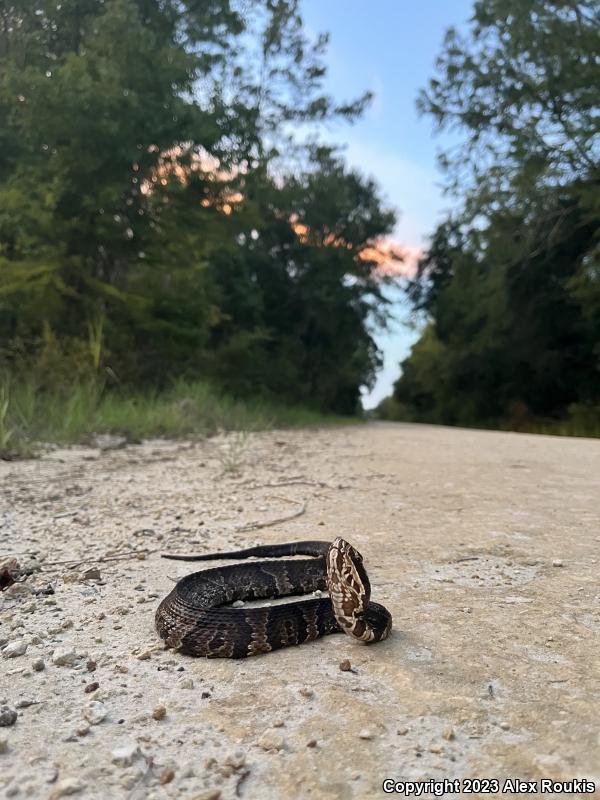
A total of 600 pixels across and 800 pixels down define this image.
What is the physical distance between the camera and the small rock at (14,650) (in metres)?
2.31

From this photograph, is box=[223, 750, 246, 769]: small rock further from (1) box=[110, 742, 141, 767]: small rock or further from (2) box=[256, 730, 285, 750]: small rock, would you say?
(1) box=[110, 742, 141, 767]: small rock

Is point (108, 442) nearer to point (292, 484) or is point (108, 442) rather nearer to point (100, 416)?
point (100, 416)

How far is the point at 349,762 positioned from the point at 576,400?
27987 mm

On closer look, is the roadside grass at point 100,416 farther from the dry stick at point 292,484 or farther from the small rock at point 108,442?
the dry stick at point 292,484

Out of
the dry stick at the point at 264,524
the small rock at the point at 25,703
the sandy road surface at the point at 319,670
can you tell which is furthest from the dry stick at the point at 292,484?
the small rock at the point at 25,703

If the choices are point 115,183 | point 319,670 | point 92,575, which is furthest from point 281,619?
point 115,183

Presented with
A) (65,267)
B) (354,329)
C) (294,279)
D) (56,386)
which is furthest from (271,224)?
(56,386)

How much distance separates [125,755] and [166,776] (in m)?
0.13

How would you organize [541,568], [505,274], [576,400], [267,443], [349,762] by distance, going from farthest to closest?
[576,400] → [505,274] → [267,443] → [541,568] → [349,762]

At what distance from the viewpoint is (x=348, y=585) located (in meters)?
2.31

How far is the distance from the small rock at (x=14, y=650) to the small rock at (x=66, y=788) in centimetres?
80

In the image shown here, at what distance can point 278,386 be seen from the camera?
25875mm

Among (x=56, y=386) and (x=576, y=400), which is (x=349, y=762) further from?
(x=576, y=400)

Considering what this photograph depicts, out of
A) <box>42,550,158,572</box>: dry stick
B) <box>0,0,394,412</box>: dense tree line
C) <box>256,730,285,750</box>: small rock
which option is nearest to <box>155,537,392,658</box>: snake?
<box>256,730,285,750</box>: small rock
